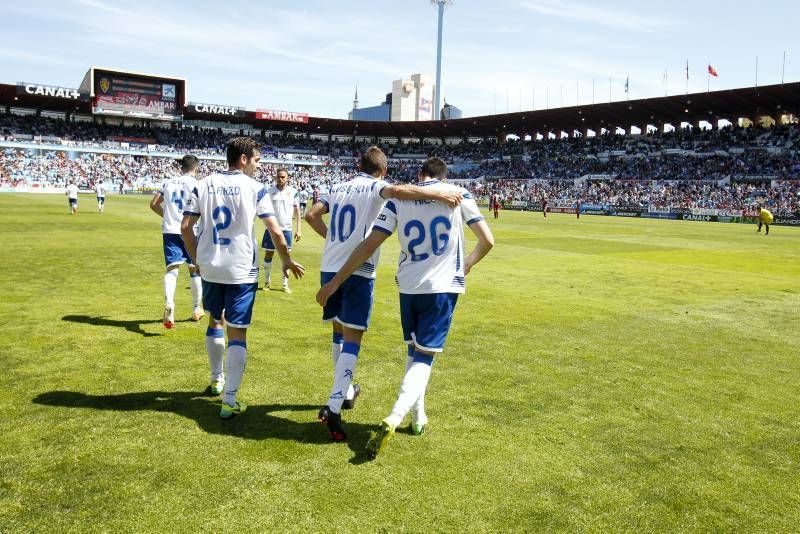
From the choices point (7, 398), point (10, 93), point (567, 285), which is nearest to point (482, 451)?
point (7, 398)

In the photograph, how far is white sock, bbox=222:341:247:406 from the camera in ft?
16.1

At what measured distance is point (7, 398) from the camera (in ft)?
17.0

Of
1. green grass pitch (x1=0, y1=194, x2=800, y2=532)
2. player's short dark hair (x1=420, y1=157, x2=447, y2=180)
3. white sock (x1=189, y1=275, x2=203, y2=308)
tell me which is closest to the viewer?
green grass pitch (x1=0, y1=194, x2=800, y2=532)

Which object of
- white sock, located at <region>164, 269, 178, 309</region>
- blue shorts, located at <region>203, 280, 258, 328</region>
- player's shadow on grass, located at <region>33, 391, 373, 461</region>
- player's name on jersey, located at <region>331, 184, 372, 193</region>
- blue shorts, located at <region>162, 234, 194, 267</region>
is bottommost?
player's shadow on grass, located at <region>33, 391, 373, 461</region>

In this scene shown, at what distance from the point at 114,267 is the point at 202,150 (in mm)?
76869

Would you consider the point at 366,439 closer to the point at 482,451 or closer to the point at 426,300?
the point at 482,451

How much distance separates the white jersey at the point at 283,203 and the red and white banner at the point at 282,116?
273 ft

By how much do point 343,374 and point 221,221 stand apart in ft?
5.72

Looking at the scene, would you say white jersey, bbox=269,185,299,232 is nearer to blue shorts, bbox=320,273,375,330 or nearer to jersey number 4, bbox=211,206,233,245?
jersey number 4, bbox=211,206,233,245

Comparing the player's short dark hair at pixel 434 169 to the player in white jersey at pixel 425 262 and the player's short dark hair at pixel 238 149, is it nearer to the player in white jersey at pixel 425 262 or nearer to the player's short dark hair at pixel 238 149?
the player in white jersey at pixel 425 262

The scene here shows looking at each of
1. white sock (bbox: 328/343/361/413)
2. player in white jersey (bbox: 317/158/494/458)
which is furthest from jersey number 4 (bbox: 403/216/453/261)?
white sock (bbox: 328/343/361/413)

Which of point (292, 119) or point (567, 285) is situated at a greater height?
point (292, 119)

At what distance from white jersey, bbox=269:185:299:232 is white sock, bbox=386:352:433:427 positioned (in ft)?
23.4

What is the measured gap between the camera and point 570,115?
73.3 m
